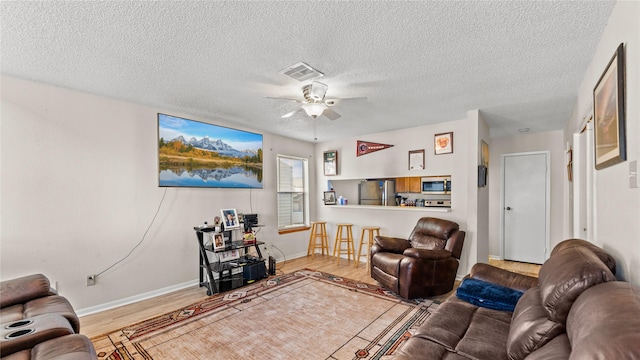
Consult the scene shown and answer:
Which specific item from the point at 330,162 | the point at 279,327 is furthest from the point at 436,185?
the point at 279,327

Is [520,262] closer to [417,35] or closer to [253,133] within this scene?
[417,35]

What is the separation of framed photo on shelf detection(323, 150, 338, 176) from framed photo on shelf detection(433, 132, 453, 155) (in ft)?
6.30

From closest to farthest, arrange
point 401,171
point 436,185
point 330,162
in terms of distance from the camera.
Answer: point 436,185 < point 401,171 < point 330,162

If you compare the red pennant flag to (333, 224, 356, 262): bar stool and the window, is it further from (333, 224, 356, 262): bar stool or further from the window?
(333, 224, 356, 262): bar stool

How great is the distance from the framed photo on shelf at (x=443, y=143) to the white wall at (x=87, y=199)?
3.68 m

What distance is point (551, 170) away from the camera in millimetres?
4660

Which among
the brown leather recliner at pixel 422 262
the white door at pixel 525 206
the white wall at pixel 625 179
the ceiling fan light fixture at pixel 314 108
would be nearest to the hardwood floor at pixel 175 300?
the white door at pixel 525 206

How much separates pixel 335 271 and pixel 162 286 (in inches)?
96.2

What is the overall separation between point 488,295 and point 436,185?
254 cm

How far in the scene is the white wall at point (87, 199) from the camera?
2.54 meters

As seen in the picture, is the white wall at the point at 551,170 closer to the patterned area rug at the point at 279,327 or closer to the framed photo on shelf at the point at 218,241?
the patterned area rug at the point at 279,327

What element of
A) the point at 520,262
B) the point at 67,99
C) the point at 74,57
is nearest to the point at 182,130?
the point at 67,99

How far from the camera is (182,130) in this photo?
368 cm

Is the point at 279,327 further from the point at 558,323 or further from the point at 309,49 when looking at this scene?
the point at 309,49
